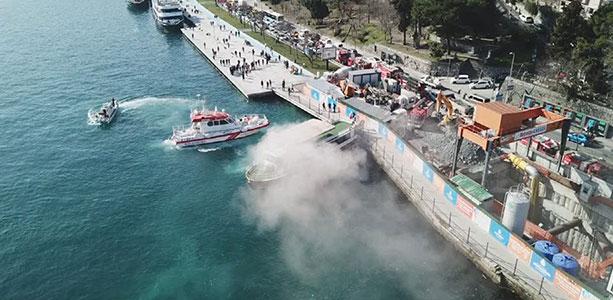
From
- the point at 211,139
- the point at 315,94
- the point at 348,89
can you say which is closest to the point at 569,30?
the point at 348,89

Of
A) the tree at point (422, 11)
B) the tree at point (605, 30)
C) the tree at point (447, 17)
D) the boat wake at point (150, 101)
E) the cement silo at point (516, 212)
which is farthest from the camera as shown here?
the tree at point (422, 11)

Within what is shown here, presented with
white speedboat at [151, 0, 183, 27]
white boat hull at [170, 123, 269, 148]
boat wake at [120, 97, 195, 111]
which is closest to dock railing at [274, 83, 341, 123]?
white boat hull at [170, 123, 269, 148]

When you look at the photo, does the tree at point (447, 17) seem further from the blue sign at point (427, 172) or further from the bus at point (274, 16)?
the bus at point (274, 16)

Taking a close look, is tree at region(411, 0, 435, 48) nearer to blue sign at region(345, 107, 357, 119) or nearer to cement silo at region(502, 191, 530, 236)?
blue sign at region(345, 107, 357, 119)

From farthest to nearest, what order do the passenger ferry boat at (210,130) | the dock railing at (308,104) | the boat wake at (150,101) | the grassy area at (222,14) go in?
1. the grassy area at (222,14)
2. the boat wake at (150,101)
3. the dock railing at (308,104)
4. the passenger ferry boat at (210,130)

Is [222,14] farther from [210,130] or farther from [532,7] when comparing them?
[210,130]

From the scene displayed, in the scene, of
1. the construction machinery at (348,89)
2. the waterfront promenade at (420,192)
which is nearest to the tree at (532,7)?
A: the construction machinery at (348,89)
